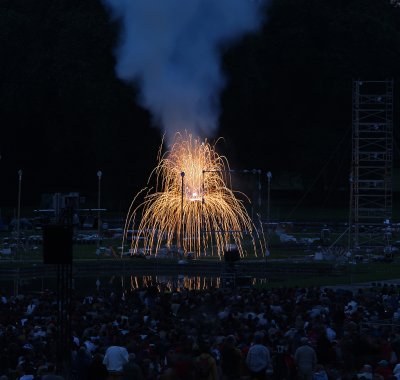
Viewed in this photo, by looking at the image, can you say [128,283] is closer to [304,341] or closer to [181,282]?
[181,282]

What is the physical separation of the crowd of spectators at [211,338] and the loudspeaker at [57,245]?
55.2 inches

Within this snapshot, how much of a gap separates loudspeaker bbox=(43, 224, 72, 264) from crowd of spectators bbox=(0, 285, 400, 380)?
1402mm

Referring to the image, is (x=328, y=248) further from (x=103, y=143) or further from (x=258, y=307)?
(x=258, y=307)

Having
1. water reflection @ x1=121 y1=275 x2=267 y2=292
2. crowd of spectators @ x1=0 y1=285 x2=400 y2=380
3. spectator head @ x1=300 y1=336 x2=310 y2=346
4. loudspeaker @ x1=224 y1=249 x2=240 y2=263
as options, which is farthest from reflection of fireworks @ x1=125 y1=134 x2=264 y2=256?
spectator head @ x1=300 y1=336 x2=310 y2=346

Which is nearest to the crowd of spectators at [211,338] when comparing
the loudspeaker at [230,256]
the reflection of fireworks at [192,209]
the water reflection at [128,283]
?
the water reflection at [128,283]

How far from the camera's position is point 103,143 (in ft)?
255

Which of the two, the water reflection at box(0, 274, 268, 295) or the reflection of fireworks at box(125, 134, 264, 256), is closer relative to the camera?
the water reflection at box(0, 274, 268, 295)

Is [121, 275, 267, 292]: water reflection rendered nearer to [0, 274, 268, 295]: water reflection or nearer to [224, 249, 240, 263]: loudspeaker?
[0, 274, 268, 295]: water reflection

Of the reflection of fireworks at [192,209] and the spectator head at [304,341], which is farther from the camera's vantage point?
the reflection of fireworks at [192,209]

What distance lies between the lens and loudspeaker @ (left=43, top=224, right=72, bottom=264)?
71.5ft

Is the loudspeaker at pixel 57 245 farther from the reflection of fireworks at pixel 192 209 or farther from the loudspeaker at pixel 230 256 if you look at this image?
the reflection of fireworks at pixel 192 209

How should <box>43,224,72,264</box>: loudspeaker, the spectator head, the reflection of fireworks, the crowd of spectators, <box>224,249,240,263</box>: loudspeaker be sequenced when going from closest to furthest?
the crowd of spectators < the spectator head < <box>43,224,72,264</box>: loudspeaker < <box>224,249,240,263</box>: loudspeaker < the reflection of fireworks

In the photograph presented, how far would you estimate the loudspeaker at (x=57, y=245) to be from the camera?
21.8 metres

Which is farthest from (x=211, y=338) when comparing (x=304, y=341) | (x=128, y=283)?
(x=128, y=283)
